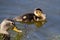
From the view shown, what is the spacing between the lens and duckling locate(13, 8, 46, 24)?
638 centimetres

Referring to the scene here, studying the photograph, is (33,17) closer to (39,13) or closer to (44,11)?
(39,13)

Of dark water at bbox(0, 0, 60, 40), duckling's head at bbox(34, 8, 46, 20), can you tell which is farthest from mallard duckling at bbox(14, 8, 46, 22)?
dark water at bbox(0, 0, 60, 40)

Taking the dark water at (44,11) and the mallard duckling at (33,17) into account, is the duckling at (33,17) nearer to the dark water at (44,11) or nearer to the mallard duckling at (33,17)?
the mallard duckling at (33,17)

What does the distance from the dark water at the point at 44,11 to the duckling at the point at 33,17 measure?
0.52ft

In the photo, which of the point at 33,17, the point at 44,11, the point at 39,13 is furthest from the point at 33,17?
the point at 44,11

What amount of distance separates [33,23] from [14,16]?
1.40 ft

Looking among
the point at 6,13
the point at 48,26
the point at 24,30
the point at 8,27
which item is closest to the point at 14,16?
the point at 6,13

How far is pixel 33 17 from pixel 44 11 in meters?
0.62

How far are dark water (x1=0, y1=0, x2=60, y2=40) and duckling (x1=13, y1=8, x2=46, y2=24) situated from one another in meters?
0.16

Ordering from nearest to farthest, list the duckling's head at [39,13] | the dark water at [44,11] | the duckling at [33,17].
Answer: the dark water at [44,11] < the duckling at [33,17] < the duckling's head at [39,13]

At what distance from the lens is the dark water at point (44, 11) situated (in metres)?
5.69

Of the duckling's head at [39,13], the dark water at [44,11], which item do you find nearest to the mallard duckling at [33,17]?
the duckling's head at [39,13]

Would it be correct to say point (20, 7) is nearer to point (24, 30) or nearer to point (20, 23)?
point (20, 23)

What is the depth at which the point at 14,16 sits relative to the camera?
662 centimetres
